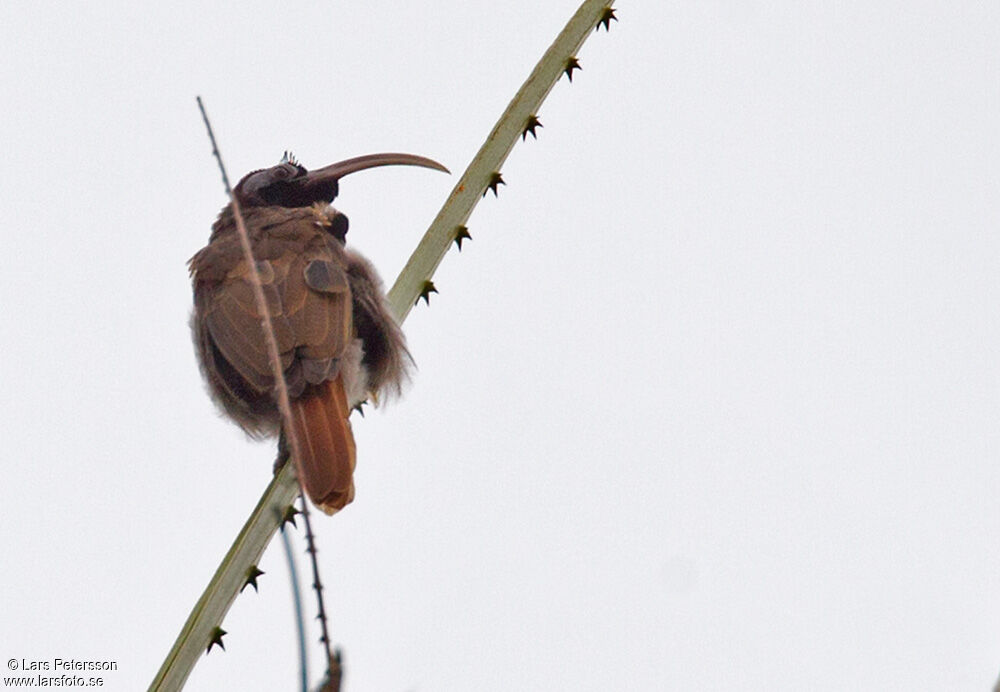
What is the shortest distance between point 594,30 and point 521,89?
250mm

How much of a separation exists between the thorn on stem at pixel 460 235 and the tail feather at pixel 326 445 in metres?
0.90

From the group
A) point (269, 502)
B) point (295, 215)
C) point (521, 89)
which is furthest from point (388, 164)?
point (269, 502)

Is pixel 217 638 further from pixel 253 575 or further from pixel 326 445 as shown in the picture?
pixel 326 445

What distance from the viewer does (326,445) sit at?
172 inches

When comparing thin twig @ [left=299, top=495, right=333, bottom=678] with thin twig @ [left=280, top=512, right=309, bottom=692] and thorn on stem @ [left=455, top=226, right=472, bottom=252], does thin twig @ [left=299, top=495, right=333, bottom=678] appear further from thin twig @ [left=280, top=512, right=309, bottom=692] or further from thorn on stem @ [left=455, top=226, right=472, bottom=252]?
thorn on stem @ [left=455, top=226, right=472, bottom=252]

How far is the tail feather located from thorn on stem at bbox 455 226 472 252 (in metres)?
0.90

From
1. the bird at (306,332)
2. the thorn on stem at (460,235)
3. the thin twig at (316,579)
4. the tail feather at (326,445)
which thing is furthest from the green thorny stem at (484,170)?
the thin twig at (316,579)

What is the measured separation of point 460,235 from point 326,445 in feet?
3.64

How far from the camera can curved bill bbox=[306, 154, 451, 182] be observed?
5.54 meters

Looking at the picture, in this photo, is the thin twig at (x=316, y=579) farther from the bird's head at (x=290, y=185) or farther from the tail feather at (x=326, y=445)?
the bird's head at (x=290, y=185)

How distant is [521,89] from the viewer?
3.57m

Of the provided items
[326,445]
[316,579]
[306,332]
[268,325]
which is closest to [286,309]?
[306,332]

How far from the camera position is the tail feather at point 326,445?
4.23 m

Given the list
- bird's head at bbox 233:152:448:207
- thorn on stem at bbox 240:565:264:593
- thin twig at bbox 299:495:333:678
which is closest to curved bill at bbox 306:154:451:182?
bird's head at bbox 233:152:448:207
